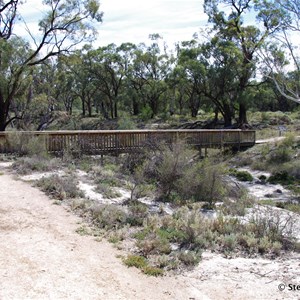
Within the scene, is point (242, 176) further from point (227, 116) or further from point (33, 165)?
point (227, 116)

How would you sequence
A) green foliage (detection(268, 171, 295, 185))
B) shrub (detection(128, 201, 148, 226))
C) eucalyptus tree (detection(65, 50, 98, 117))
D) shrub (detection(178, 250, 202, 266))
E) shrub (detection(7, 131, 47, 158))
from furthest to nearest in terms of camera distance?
eucalyptus tree (detection(65, 50, 98, 117)), green foliage (detection(268, 171, 295, 185)), shrub (detection(7, 131, 47, 158)), shrub (detection(128, 201, 148, 226)), shrub (detection(178, 250, 202, 266))

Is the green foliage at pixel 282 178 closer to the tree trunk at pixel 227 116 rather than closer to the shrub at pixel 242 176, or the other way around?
the shrub at pixel 242 176

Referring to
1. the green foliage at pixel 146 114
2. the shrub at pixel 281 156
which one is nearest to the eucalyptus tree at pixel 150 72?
the green foliage at pixel 146 114

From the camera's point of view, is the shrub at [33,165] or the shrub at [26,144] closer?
the shrub at [33,165]

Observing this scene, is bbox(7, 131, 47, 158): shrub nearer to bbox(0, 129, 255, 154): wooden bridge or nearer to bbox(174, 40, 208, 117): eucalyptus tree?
bbox(0, 129, 255, 154): wooden bridge

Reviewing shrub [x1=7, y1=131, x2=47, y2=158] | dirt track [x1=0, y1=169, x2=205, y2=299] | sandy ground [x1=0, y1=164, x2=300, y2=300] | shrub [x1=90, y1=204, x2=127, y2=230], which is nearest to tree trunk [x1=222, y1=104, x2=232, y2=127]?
shrub [x1=7, y1=131, x2=47, y2=158]

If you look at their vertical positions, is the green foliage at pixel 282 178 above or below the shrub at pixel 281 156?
below

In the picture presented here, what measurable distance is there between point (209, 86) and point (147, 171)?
2713 cm

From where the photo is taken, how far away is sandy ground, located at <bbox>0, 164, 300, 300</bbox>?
5105 mm

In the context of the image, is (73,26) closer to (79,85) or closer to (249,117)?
(249,117)

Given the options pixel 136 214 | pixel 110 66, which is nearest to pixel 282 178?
pixel 136 214

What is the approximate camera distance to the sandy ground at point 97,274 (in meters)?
5.11

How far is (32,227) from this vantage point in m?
7.55

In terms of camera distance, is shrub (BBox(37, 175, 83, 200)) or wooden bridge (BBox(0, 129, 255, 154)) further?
wooden bridge (BBox(0, 129, 255, 154))
